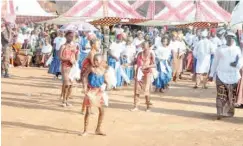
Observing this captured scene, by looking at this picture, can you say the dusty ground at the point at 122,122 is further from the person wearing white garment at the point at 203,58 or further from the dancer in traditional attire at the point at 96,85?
the person wearing white garment at the point at 203,58

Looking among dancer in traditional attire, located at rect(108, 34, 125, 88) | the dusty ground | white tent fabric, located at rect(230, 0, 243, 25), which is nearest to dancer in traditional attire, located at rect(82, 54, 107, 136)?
the dusty ground

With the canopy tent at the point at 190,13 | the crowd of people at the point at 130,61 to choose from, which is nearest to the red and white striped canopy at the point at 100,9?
the crowd of people at the point at 130,61

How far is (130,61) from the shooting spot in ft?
50.2

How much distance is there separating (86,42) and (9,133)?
7890 millimetres

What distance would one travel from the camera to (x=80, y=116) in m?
10.2

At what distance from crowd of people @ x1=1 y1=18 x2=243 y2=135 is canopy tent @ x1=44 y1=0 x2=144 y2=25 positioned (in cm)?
48

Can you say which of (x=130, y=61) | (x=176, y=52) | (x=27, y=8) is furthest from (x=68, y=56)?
(x=176, y=52)

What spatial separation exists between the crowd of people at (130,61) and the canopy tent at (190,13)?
63cm

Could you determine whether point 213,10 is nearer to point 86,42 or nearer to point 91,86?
point 86,42

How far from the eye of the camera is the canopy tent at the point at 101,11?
12.3 metres

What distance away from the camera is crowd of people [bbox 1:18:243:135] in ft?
27.4

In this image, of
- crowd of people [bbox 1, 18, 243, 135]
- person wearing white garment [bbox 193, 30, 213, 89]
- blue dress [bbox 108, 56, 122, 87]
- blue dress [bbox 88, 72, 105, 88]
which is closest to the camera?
blue dress [bbox 88, 72, 105, 88]

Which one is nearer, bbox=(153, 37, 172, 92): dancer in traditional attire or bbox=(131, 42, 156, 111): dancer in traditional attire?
bbox=(131, 42, 156, 111): dancer in traditional attire

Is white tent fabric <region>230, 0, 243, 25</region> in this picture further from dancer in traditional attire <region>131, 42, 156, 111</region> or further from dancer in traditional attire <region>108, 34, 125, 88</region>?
dancer in traditional attire <region>108, 34, 125, 88</region>
